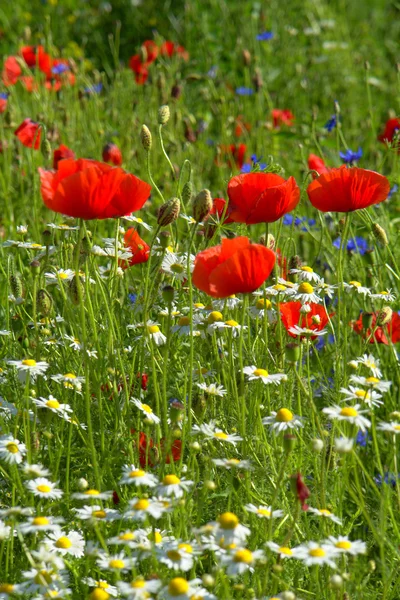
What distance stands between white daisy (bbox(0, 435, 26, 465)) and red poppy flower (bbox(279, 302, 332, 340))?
59cm

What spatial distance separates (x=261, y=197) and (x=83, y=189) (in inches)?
13.9

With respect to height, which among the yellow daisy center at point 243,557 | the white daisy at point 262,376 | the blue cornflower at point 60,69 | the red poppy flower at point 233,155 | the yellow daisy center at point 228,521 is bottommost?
the yellow daisy center at point 243,557

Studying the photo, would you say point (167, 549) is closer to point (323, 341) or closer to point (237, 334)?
point (237, 334)

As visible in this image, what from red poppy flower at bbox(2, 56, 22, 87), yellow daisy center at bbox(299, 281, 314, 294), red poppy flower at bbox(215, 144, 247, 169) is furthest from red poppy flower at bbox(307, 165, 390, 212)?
red poppy flower at bbox(2, 56, 22, 87)

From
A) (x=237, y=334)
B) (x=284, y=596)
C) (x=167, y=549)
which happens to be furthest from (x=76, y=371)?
(x=284, y=596)

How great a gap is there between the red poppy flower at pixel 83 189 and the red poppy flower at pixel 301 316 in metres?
0.46

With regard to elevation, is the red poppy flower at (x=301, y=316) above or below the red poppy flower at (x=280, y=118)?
below

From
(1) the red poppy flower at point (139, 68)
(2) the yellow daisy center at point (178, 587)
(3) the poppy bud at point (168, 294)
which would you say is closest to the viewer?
(2) the yellow daisy center at point (178, 587)

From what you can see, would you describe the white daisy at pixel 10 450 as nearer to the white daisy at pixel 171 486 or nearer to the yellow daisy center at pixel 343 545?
the white daisy at pixel 171 486

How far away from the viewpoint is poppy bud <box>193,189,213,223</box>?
1.61m

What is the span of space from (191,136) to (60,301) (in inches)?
30.6

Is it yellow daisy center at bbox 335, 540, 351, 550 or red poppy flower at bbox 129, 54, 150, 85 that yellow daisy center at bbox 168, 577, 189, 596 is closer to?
yellow daisy center at bbox 335, 540, 351, 550

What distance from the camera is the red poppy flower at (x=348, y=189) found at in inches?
67.2

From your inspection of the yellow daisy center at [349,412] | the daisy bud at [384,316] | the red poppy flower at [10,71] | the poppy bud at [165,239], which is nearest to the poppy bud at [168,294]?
the poppy bud at [165,239]
